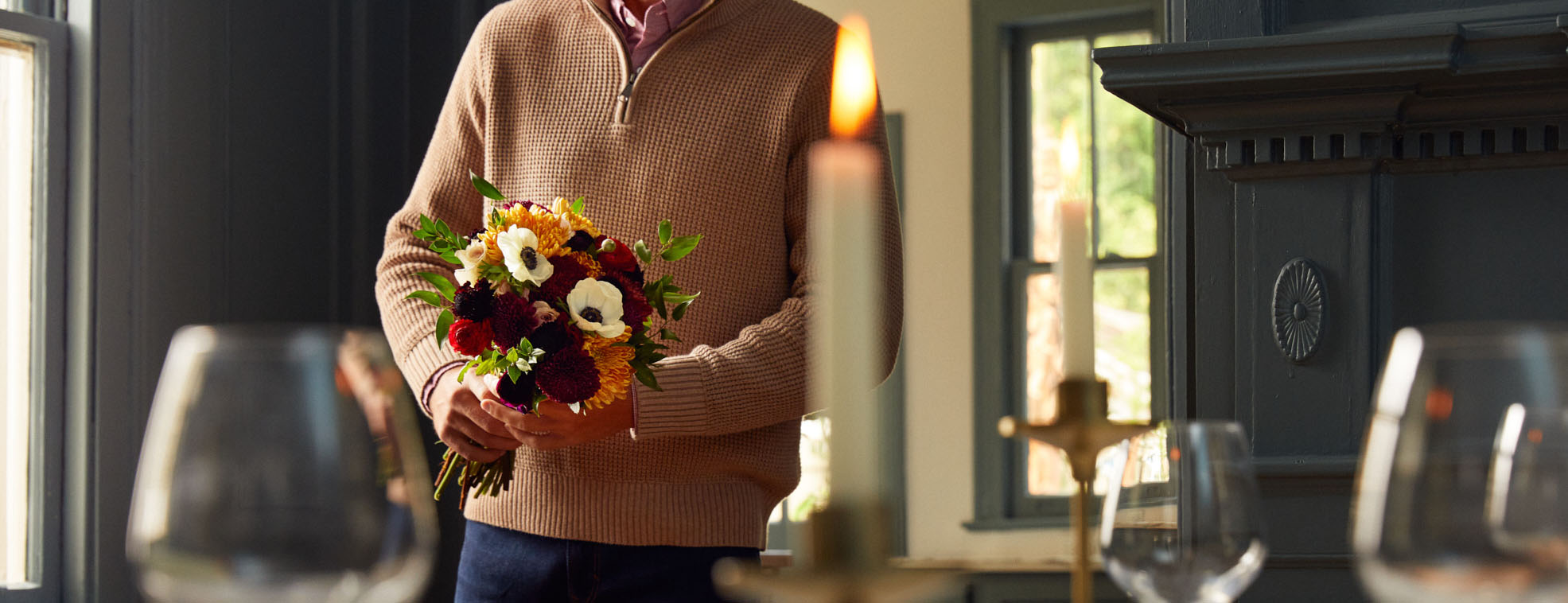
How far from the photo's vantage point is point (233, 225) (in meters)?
3.12

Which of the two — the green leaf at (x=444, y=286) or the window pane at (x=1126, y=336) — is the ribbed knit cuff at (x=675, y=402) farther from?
the window pane at (x=1126, y=336)

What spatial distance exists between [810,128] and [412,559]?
1280mm

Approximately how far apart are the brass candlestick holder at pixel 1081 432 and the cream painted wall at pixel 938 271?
13.9 ft

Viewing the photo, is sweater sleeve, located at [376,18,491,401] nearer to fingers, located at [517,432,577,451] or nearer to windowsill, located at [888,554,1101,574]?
fingers, located at [517,432,577,451]

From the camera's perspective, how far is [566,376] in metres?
1.40

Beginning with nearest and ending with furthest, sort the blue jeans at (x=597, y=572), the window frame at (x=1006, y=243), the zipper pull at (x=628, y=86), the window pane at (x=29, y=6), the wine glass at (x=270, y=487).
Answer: the wine glass at (x=270, y=487), the blue jeans at (x=597, y=572), the zipper pull at (x=628, y=86), the window pane at (x=29, y=6), the window frame at (x=1006, y=243)

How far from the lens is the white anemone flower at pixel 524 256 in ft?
4.64

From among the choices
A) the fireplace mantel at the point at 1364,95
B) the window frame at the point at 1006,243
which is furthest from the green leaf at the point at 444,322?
the window frame at the point at 1006,243

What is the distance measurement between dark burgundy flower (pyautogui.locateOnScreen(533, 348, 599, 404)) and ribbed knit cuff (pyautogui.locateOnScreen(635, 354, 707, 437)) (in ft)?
0.42

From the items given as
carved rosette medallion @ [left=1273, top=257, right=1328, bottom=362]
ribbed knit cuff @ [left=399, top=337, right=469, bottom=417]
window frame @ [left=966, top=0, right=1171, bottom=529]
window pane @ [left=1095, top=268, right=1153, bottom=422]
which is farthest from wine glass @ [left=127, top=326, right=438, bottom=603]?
window pane @ [left=1095, top=268, right=1153, bottom=422]

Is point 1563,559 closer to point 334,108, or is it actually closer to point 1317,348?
point 1317,348

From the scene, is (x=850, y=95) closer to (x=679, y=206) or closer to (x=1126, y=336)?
(x=679, y=206)

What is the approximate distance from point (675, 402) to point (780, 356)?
0.48ft

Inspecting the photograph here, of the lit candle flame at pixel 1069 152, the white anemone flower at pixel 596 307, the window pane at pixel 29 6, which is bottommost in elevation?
the white anemone flower at pixel 596 307
